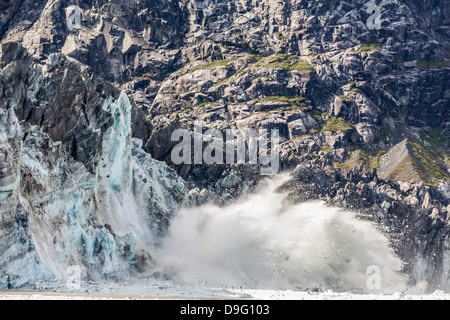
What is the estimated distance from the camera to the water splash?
10481 cm

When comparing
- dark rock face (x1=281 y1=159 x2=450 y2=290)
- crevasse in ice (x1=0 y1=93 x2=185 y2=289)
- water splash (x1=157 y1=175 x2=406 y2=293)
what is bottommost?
dark rock face (x1=281 y1=159 x2=450 y2=290)

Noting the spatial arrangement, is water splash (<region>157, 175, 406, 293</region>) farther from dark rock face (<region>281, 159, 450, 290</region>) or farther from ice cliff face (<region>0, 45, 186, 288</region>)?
dark rock face (<region>281, 159, 450, 290</region>)

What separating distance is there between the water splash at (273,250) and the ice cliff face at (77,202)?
25.4 feet

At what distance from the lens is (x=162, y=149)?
15650 centimetres

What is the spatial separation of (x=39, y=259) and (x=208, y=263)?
167ft

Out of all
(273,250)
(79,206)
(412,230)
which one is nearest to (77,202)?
(79,206)
